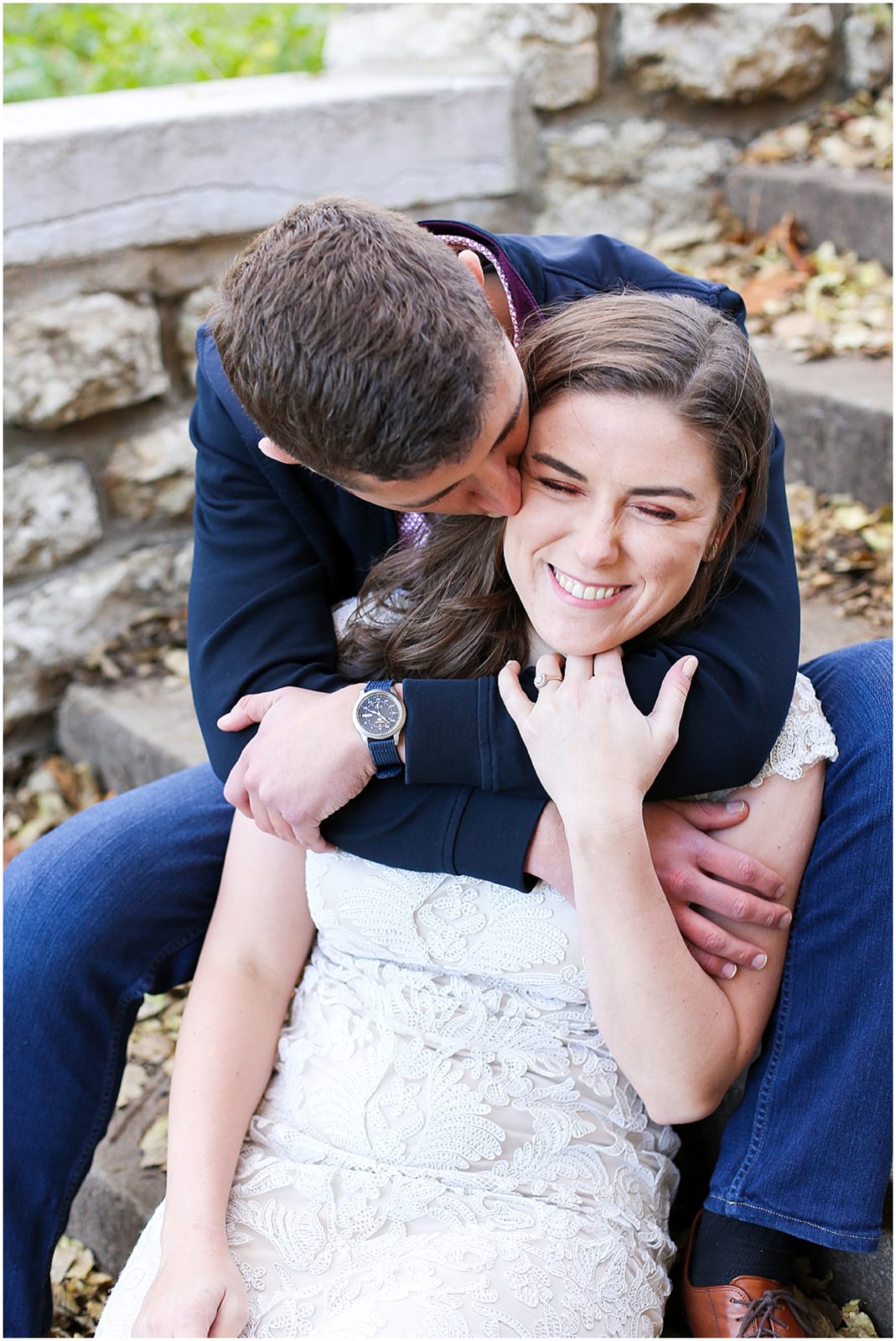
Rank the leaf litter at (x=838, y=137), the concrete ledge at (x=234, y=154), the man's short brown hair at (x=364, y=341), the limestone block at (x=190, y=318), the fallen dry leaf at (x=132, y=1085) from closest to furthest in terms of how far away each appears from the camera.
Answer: the man's short brown hair at (x=364, y=341) < the fallen dry leaf at (x=132, y=1085) < the concrete ledge at (x=234, y=154) < the limestone block at (x=190, y=318) < the leaf litter at (x=838, y=137)

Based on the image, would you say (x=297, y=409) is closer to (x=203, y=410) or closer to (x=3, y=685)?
(x=203, y=410)

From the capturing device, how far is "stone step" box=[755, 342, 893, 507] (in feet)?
8.32

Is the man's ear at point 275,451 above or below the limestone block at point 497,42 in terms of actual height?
below

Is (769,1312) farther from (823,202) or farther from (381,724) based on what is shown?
(823,202)

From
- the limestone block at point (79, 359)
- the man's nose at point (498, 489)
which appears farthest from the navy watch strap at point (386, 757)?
the limestone block at point (79, 359)

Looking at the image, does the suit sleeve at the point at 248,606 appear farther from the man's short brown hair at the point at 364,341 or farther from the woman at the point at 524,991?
the man's short brown hair at the point at 364,341

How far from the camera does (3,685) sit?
8.89ft

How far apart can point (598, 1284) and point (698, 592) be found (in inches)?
31.4

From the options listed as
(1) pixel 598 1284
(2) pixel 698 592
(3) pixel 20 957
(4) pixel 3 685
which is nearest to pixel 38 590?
(4) pixel 3 685

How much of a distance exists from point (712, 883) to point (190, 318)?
186 centimetres

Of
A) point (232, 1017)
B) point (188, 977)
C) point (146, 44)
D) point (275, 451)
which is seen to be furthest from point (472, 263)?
point (146, 44)

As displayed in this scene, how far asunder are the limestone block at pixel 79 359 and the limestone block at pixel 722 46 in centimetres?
140

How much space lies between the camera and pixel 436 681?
Result: 1.44 meters

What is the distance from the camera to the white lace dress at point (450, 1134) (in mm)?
1367
